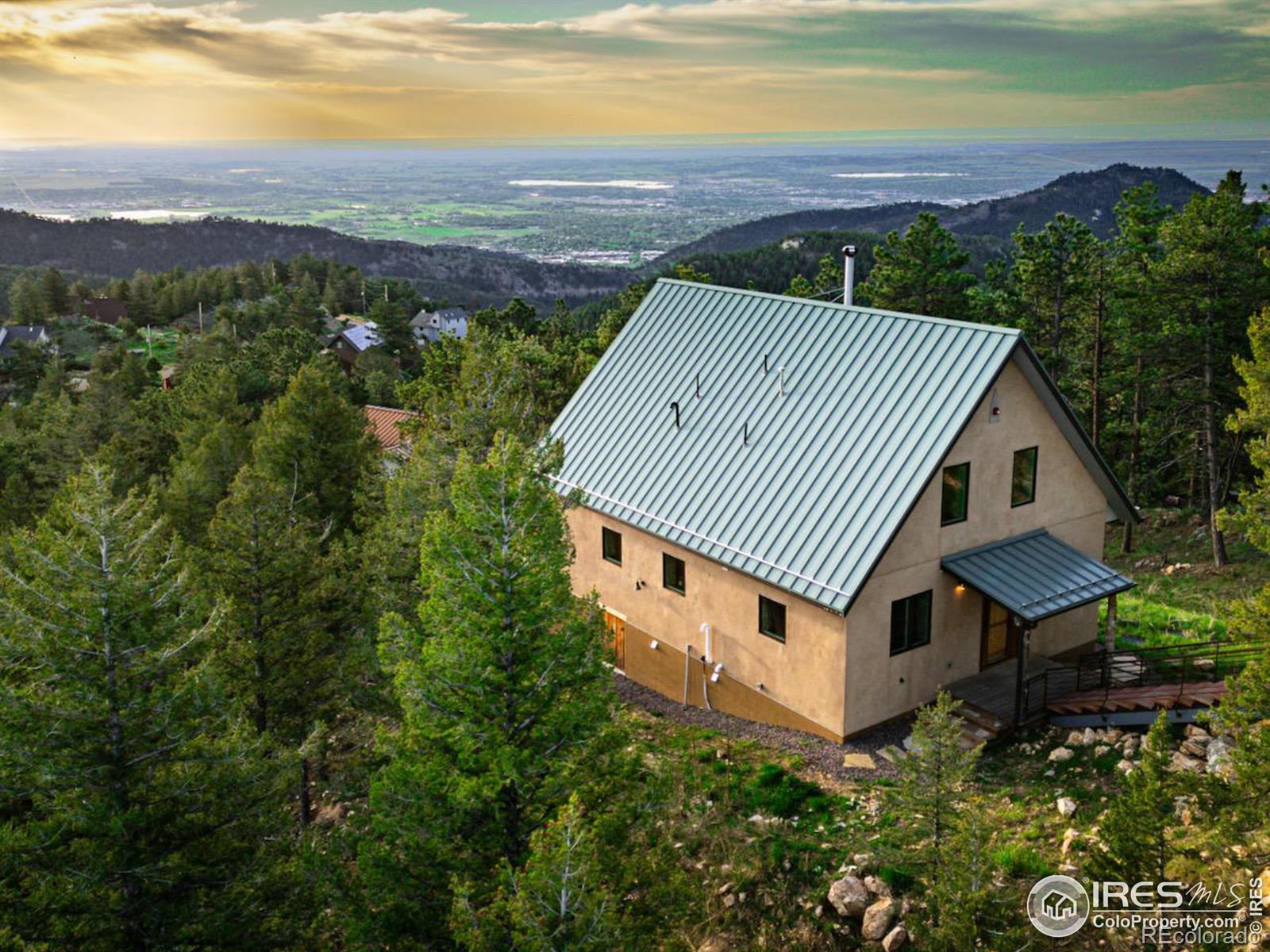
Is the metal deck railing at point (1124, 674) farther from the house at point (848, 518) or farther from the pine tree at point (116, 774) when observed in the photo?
the pine tree at point (116, 774)

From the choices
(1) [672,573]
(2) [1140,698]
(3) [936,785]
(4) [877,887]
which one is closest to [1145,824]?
(3) [936,785]

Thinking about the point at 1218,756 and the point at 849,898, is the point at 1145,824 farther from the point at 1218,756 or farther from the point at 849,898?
the point at 1218,756

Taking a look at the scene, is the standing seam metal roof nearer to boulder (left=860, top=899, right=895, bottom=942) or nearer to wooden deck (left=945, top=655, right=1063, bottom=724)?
wooden deck (left=945, top=655, right=1063, bottom=724)

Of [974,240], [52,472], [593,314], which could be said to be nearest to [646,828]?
[52,472]

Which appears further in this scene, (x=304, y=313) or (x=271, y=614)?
(x=304, y=313)

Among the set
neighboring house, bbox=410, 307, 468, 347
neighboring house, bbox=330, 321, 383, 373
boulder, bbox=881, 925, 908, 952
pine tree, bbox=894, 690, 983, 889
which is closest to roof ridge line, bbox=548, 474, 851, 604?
pine tree, bbox=894, 690, 983, 889

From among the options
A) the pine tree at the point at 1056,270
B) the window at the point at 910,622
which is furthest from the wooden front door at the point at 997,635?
the pine tree at the point at 1056,270

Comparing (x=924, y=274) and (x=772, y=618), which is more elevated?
(x=924, y=274)
